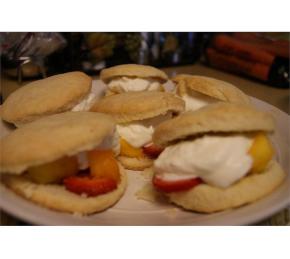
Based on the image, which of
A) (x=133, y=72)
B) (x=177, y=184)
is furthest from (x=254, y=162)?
(x=133, y=72)

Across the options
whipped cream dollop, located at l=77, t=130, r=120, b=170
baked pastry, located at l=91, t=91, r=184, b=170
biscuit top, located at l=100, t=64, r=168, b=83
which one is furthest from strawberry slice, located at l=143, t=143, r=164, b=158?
biscuit top, located at l=100, t=64, r=168, b=83

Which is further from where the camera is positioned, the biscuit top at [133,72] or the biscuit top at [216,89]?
the biscuit top at [133,72]

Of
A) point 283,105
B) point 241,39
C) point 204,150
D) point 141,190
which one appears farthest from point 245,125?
point 241,39

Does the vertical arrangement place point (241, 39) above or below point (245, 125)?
below

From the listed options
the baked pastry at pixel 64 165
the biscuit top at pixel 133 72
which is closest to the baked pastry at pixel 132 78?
the biscuit top at pixel 133 72

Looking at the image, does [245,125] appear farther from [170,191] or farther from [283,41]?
[283,41]

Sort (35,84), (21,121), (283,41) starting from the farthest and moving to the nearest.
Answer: (283,41), (35,84), (21,121)

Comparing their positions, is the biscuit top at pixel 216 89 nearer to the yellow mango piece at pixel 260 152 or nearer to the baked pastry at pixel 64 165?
the yellow mango piece at pixel 260 152
